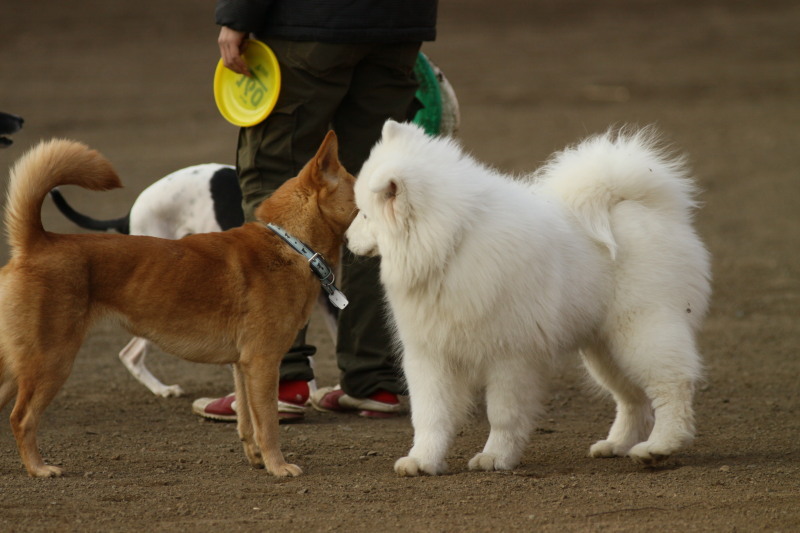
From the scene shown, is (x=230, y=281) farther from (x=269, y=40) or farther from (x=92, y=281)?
(x=269, y=40)

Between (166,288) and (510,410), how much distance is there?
1.50 meters

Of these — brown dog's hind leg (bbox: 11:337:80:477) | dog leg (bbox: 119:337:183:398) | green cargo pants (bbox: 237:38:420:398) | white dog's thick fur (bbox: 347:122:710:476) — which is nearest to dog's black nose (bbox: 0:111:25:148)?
dog leg (bbox: 119:337:183:398)

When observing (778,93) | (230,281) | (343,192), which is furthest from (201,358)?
(778,93)

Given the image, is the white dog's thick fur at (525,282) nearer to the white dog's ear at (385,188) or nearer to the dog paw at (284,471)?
the white dog's ear at (385,188)

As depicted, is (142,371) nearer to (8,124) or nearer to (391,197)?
(8,124)

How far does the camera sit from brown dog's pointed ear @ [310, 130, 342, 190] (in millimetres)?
4559

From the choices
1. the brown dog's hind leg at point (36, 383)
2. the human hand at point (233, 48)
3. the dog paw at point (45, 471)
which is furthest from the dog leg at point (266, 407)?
the human hand at point (233, 48)

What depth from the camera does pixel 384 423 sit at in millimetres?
5641

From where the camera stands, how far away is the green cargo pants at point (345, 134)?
5223mm

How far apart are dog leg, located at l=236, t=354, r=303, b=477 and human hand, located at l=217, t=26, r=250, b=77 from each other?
1546 mm

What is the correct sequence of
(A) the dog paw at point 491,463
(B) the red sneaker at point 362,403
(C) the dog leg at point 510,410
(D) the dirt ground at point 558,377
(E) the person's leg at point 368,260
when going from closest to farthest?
(D) the dirt ground at point 558,377 < (C) the dog leg at point 510,410 < (A) the dog paw at point 491,463 < (E) the person's leg at point 368,260 < (B) the red sneaker at point 362,403

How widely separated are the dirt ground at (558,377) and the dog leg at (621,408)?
0.11 meters

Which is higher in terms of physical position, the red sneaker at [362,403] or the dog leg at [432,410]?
the dog leg at [432,410]

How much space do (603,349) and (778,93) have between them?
46.9ft
